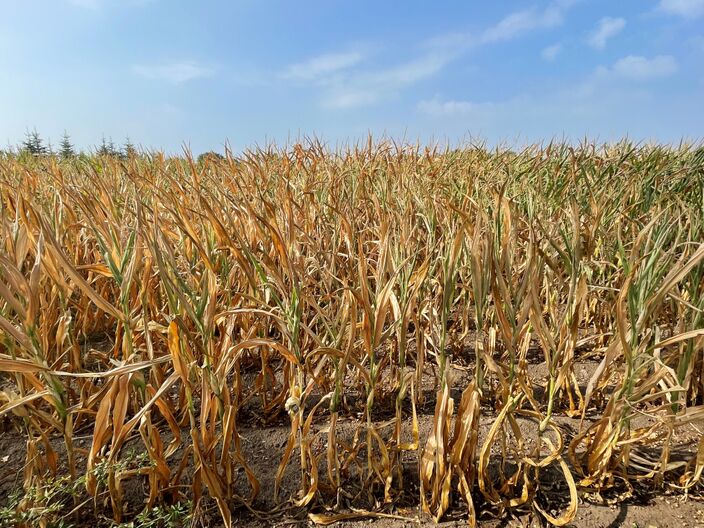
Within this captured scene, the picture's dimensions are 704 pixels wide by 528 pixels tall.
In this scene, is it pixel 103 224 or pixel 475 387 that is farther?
pixel 103 224

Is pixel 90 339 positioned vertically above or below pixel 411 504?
above

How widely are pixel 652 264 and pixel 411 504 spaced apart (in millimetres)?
691

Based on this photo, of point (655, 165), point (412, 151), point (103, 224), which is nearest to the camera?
point (103, 224)

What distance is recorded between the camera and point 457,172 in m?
2.92

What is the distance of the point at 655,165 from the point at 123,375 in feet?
9.65

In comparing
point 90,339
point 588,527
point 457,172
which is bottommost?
point 588,527

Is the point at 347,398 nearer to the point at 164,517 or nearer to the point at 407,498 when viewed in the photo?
the point at 407,498

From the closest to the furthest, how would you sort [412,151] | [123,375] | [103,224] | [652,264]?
[123,375] → [652,264] → [103,224] → [412,151]

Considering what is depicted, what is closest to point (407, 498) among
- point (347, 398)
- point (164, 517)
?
point (347, 398)

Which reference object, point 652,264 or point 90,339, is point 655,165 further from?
point 90,339

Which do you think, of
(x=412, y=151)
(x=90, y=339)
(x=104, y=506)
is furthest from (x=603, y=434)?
(x=412, y=151)

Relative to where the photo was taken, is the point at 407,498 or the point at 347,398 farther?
the point at 347,398

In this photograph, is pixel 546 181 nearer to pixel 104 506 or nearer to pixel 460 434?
pixel 460 434

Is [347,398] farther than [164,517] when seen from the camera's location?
Yes
